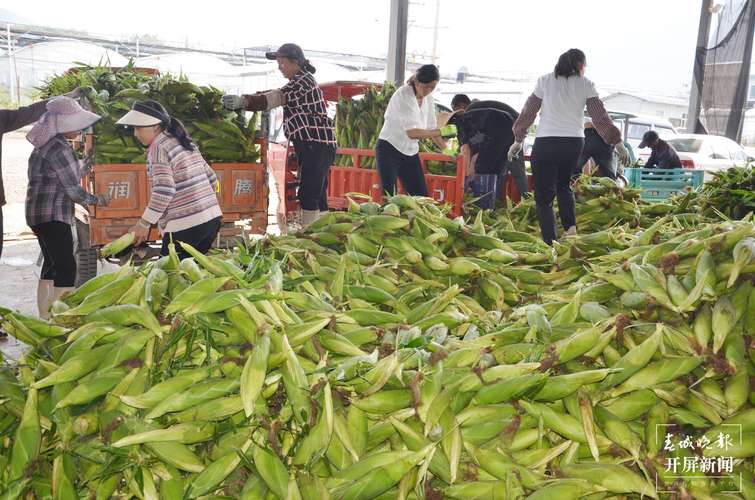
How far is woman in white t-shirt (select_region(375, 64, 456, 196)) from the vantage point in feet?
19.4

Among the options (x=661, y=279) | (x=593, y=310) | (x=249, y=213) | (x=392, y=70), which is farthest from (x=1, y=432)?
(x=392, y=70)

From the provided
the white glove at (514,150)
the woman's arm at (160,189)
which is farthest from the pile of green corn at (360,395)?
the white glove at (514,150)

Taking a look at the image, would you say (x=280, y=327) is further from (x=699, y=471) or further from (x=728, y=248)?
(x=728, y=248)

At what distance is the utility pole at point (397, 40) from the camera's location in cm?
1069

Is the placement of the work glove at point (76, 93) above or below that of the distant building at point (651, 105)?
below

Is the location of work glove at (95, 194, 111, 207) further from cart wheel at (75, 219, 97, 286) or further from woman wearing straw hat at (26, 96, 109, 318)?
cart wheel at (75, 219, 97, 286)

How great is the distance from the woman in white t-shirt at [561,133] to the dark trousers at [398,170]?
3.35ft

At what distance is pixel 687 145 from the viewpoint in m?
15.0

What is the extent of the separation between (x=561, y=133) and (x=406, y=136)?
4.39 ft

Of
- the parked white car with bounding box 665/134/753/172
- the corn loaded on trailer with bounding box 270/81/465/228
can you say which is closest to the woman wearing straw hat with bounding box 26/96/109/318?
the corn loaded on trailer with bounding box 270/81/465/228

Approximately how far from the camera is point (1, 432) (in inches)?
66.3

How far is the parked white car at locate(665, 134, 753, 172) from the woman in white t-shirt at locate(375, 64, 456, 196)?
397 inches

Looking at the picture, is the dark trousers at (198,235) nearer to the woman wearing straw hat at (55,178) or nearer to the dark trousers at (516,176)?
the woman wearing straw hat at (55,178)

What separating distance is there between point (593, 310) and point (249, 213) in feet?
15.7
